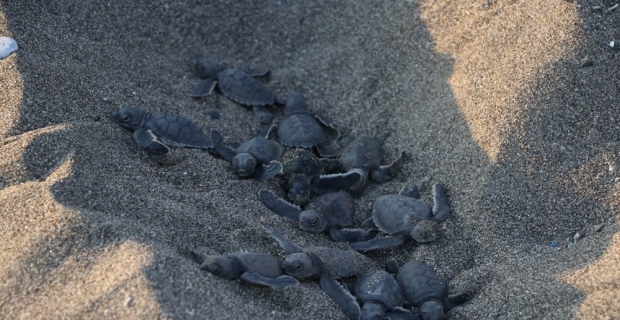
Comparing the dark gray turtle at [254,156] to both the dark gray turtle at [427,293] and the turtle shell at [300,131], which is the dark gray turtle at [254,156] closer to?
the turtle shell at [300,131]

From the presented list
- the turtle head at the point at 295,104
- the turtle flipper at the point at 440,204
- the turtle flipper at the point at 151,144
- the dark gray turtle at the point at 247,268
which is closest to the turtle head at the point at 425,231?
the turtle flipper at the point at 440,204

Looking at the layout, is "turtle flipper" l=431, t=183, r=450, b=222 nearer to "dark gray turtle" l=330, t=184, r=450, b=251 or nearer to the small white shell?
"dark gray turtle" l=330, t=184, r=450, b=251

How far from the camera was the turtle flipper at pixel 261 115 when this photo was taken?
435 cm

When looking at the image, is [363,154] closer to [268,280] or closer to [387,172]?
[387,172]

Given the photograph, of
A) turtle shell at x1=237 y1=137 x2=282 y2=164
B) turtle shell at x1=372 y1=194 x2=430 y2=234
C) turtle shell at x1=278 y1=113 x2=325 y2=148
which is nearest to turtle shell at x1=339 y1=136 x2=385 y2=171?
turtle shell at x1=278 y1=113 x2=325 y2=148

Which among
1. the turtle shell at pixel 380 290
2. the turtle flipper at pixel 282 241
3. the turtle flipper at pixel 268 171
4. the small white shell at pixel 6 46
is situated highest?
the small white shell at pixel 6 46

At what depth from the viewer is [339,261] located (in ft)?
10.1

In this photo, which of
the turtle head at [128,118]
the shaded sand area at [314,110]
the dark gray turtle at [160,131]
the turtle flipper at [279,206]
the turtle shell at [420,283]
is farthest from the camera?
the turtle head at [128,118]

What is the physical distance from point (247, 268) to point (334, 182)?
3.56 ft

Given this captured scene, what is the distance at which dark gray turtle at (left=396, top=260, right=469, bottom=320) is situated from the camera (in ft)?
9.39

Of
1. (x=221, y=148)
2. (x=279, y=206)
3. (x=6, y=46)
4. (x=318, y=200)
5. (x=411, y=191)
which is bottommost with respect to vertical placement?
(x=411, y=191)

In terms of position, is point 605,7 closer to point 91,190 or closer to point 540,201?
point 540,201

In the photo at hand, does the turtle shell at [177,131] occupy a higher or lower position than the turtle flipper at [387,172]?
higher

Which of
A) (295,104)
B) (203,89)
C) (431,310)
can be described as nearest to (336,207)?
(431,310)
